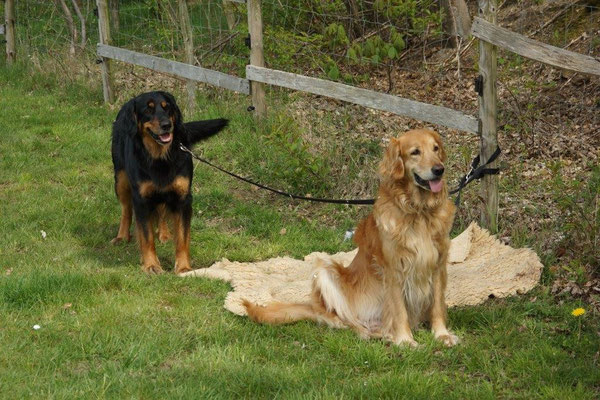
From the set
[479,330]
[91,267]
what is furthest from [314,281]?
[91,267]

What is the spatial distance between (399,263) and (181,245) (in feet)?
7.00

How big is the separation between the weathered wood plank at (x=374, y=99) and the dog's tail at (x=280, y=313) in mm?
2091

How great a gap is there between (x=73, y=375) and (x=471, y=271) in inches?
114

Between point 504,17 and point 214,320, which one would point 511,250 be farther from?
point 504,17

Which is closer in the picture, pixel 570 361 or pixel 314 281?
pixel 570 361

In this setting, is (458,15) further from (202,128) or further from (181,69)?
(202,128)

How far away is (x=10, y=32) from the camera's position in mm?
13836

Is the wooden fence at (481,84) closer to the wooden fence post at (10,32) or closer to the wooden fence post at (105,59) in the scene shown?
the wooden fence post at (105,59)

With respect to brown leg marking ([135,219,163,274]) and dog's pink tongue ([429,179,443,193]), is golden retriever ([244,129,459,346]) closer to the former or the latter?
dog's pink tongue ([429,179,443,193])

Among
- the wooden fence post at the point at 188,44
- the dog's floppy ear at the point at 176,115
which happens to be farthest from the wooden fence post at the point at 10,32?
the dog's floppy ear at the point at 176,115

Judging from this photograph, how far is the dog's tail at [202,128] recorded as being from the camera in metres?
6.97

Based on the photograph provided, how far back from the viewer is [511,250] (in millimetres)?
5980

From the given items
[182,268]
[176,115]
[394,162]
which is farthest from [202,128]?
[394,162]

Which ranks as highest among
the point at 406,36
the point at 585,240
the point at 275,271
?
the point at 406,36
